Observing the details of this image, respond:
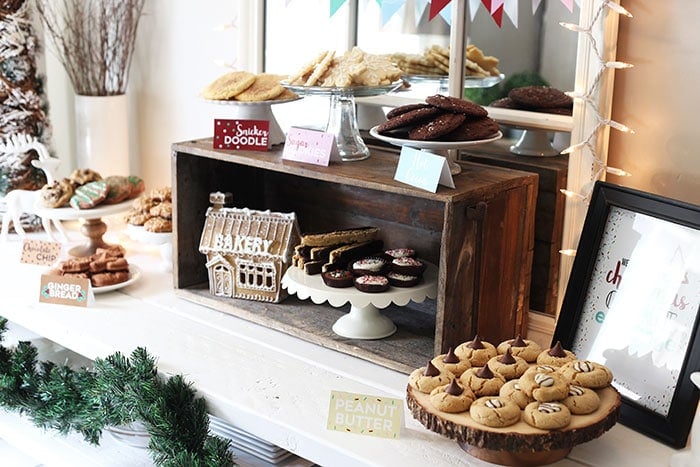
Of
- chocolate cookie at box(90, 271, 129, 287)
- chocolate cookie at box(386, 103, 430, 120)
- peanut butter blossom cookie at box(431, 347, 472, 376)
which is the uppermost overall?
chocolate cookie at box(386, 103, 430, 120)

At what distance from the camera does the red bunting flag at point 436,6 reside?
154 cm

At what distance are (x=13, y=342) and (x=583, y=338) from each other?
123cm

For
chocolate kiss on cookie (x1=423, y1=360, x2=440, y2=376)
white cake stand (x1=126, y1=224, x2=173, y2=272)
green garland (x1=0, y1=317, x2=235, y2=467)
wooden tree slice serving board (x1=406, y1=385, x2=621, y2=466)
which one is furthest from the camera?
white cake stand (x1=126, y1=224, x2=173, y2=272)

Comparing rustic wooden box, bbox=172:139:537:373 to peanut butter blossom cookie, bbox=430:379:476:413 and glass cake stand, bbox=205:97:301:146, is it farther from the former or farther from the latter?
peanut butter blossom cookie, bbox=430:379:476:413

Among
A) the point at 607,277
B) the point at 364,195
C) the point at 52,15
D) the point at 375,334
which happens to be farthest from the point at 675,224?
the point at 52,15

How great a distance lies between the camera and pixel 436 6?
1.55 m

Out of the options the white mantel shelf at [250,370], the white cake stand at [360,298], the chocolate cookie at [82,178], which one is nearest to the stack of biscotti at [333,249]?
the white cake stand at [360,298]

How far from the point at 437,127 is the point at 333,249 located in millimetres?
333

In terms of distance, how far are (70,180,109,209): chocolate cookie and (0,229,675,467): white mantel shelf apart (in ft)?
0.52

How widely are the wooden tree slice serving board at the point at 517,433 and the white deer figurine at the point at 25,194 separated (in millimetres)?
1176

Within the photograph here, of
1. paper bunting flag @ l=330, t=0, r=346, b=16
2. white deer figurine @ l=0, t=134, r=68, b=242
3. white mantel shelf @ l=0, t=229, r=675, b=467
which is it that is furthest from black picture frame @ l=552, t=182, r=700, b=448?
white deer figurine @ l=0, t=134, r=68, b=242

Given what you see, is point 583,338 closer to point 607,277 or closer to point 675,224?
point 607,277

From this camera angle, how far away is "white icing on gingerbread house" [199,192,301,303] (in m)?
1.66

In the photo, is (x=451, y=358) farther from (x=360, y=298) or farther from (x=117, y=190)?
(x=117, y=190)
